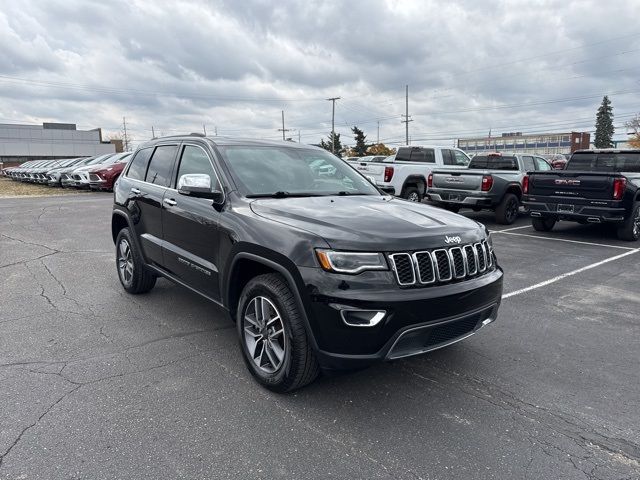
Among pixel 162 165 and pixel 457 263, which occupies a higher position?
pixel 162 165

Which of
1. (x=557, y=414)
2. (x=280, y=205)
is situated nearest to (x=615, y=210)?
(x=557, y=414)

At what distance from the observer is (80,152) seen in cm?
7219

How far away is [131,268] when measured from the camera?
529 cm

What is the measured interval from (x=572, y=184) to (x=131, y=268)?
8402 millimetres

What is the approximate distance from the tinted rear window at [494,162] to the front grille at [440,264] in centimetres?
1052

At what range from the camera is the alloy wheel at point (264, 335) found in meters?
3.15

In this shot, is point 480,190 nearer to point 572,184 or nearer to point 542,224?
point 542,224

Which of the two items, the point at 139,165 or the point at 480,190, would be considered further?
the point at 480,190

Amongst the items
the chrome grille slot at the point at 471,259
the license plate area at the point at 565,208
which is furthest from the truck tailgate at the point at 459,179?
the chrome grille slot at the point at 471,259

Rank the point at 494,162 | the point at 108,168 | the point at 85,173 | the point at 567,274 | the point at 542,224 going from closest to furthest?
the point at 567,274 < the point at 542,224 < the point at 494,162 < the point at 108,168 < the point at 85,173

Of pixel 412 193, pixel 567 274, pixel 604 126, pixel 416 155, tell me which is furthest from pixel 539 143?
pixel 567 274

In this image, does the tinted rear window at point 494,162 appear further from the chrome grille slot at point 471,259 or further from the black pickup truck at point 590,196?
the chrome grille slot at point 471,259

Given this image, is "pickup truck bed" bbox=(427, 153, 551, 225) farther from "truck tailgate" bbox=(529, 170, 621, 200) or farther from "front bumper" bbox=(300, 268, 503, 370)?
"front bumper" bbox=(300, 268, 503, 370)

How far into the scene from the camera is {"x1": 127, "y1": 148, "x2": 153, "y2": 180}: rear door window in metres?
5.22
